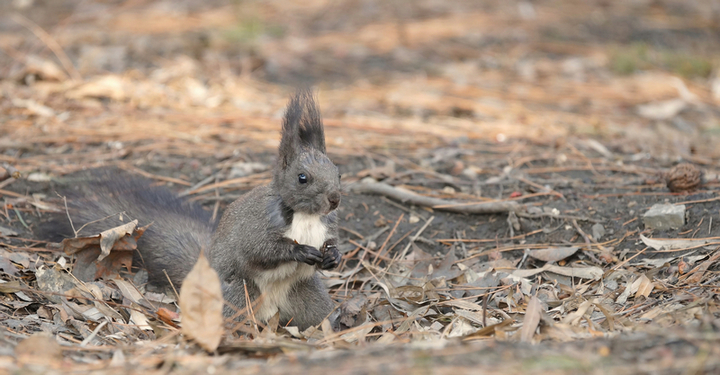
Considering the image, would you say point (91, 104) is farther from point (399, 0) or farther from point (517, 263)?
point (399, 0)

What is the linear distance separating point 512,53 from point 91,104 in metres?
4.22

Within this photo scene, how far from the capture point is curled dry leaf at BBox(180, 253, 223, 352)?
2.08 m

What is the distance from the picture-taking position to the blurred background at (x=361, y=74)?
182 inches

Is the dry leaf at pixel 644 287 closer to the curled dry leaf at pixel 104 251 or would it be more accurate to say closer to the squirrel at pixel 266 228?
the squirrel at pixel 266 228

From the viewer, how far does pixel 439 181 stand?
400cm

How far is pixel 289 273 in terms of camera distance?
9.55ft

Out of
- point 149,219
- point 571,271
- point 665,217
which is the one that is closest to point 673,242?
point 665,217

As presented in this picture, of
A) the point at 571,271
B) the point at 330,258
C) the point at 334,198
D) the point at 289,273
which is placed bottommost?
the point at 571,271

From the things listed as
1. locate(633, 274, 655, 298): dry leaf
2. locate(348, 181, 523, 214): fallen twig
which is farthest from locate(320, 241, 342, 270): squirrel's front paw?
locate(633, 274, 655, 298): dry leaf

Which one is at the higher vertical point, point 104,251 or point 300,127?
point 300,127

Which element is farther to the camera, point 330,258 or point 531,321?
point 330,258

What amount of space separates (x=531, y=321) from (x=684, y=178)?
1.70m

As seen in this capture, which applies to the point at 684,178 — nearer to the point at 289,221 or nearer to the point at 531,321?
the point at 531,321

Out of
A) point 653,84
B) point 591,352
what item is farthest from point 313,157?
point 653,84
